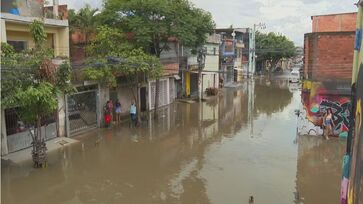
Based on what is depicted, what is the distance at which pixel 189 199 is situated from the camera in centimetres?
1011

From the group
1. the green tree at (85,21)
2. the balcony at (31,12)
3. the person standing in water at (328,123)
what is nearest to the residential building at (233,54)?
the green tree at (85,21)

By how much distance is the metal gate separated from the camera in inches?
670

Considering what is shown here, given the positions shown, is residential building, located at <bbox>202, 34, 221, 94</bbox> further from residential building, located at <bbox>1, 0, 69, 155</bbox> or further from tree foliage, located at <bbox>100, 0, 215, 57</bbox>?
residential building, located at <bbox>1, 0, 69, 155</bbox>

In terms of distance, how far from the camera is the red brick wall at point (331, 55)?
1577cm

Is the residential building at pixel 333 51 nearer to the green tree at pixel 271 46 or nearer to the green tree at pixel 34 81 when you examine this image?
the green tree at pixel 34 81

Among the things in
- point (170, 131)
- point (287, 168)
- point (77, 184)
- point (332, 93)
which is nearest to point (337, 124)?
point (332, 93)

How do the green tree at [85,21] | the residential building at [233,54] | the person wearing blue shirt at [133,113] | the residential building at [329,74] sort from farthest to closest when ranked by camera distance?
the residential building at [233,54], the green tree at [85,21], the person wearing blue shirt at [133,113], the residential building at [329,74]

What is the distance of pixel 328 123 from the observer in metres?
16.5

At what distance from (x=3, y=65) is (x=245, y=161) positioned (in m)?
8.92

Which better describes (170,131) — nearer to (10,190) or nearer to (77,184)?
(77,184)

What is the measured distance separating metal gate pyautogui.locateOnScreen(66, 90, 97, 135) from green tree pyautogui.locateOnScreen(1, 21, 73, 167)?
16.0 ft

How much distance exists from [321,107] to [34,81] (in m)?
12.6

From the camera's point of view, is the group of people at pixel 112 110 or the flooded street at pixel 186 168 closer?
the flooded street at pixel 186 168

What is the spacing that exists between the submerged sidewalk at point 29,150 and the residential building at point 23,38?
0.23 metres
